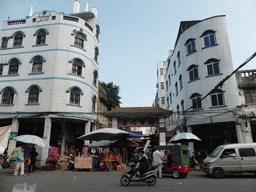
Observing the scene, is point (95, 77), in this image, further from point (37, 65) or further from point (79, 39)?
point (37, 65)

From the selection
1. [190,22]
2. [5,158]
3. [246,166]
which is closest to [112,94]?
[190,22]

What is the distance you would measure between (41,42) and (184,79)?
57.4 feet

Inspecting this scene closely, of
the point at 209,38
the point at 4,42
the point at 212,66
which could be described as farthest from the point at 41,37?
the point at 212,66

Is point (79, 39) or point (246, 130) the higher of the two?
point (79, 39)

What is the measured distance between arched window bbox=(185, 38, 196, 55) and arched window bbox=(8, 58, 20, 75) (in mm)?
20076

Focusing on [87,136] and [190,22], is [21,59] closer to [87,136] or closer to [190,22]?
[87,136]

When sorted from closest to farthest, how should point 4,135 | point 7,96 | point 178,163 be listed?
point 178,163
point 4,135
point 7,96

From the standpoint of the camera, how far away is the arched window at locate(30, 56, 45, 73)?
66.4ft

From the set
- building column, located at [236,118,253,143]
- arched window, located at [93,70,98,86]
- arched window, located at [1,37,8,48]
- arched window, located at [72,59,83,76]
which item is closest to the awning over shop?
arched window, located at [72,59,83,76]

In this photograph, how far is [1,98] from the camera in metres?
19.7

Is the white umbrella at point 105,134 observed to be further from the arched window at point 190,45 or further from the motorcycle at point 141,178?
the arched window at point 190,45

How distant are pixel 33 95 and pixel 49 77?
2605 millimetres

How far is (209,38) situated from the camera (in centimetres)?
2030

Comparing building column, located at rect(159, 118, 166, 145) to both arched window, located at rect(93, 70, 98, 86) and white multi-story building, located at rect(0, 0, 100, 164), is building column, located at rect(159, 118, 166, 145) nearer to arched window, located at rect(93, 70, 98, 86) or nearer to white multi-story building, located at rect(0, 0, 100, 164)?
white multi-story building, located at rect(0, 0, 100, 164)
